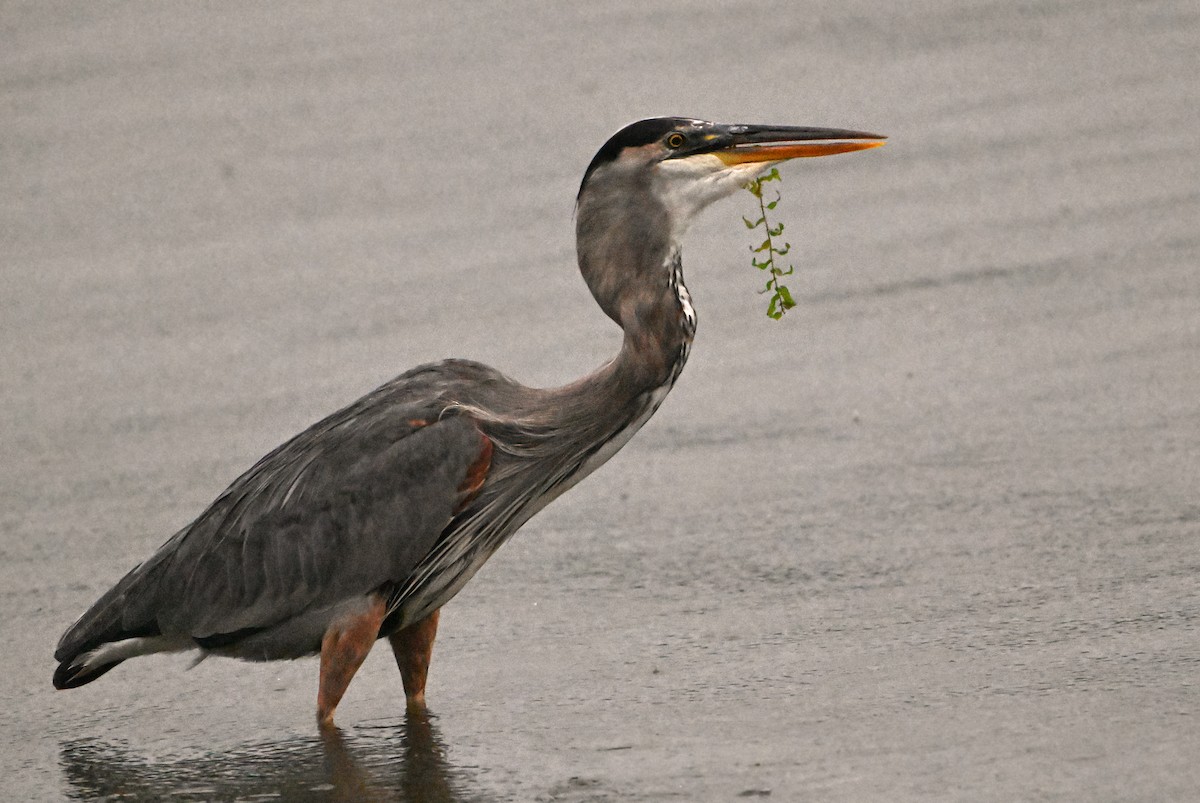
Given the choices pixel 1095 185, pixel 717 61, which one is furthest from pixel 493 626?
pixel 717 61

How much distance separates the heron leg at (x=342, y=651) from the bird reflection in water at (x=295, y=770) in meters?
0.09

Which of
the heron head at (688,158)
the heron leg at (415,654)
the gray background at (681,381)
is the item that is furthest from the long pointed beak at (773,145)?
the heron leg at (415,654)

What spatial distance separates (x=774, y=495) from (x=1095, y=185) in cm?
357

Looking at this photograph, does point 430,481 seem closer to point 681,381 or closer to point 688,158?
point 688,158

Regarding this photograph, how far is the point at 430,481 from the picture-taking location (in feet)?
19.2

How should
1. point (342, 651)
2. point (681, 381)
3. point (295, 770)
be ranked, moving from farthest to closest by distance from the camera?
point (681, 381) → point (342, 651) → point (295, 770)

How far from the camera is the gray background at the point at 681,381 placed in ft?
18.1

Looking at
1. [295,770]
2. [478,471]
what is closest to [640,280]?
[478,471]

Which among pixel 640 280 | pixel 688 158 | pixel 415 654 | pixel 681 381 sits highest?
pixel 688 158

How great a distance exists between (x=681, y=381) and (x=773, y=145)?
2798 millimetres

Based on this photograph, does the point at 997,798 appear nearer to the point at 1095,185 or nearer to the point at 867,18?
the point at 1095,185

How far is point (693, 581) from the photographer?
6.65 m

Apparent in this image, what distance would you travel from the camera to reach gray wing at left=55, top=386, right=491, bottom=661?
5852mm

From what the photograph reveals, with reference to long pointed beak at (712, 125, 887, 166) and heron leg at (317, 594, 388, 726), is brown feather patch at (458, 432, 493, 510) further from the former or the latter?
long pointed beak at (712, 125, 887, 166)
